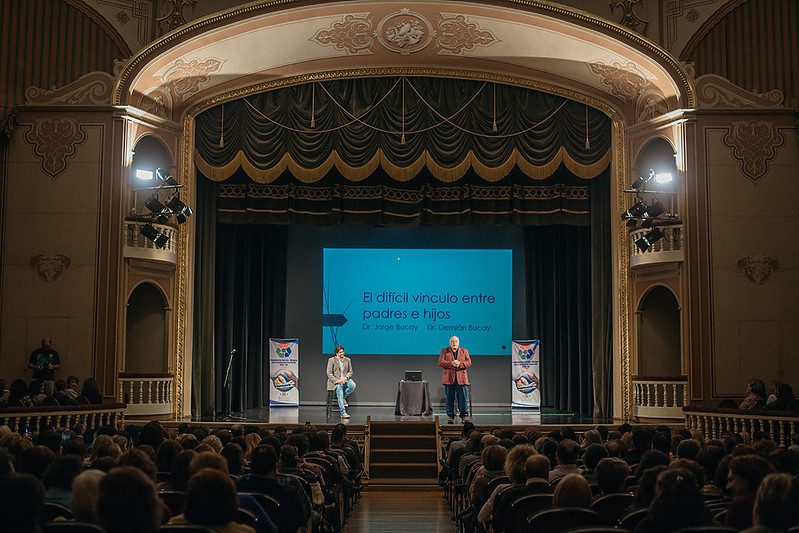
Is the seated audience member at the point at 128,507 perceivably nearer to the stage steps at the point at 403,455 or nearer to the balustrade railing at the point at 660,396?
the stage steps at the point at 403,455

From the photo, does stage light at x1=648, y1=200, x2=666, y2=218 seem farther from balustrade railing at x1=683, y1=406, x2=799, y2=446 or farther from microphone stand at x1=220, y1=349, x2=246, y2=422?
microphone stand at x1=220, y1=349, x2=246, y2=422

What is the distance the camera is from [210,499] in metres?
3.07

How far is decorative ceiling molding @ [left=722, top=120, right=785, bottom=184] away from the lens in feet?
42.0

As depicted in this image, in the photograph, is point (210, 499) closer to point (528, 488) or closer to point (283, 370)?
point (528, 488)

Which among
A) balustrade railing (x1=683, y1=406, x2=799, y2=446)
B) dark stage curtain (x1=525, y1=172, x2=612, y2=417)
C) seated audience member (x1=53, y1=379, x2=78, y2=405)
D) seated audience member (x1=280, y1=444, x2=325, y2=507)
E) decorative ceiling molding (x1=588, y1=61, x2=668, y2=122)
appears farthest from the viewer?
dark stage curtain (x1=525, y1=172, x2=612, y2=417)

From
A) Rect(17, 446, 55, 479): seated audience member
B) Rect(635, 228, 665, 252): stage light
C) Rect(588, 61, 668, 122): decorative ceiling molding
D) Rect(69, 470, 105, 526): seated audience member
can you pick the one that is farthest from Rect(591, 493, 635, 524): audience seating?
Rect(588, 61, 668, 122): decorative ceiling molding

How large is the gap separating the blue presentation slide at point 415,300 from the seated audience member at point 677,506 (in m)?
12.7

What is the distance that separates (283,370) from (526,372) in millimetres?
3920

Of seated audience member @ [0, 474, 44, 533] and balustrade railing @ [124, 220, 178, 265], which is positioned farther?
balustrade railing @ [124, 220, 178, 265]

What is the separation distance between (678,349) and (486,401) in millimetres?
4015

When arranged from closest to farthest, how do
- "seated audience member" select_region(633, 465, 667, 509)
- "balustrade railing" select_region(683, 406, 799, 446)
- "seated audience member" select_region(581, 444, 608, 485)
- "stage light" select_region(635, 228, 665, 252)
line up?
"seated audience member" select_region(633, 465, 667, 509)
"seated audience member" select_region(581, 444, 608, 485)
"balustrade railing" select_region(683, 406, 799, 446)
"stage light" select_region(635, 228, 665, 252)

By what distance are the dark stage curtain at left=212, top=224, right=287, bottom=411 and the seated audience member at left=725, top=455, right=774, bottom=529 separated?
12.3 meters

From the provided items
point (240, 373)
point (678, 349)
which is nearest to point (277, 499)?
point (678, 349)

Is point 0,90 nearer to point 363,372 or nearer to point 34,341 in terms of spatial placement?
point 34,341
